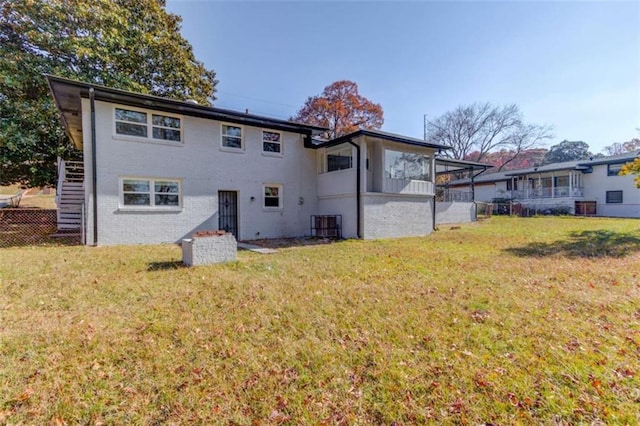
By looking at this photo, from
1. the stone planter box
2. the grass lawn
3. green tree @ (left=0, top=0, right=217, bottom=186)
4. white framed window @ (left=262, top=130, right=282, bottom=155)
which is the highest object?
green tree @ (left=0, top=0, right=217, bottom=186)

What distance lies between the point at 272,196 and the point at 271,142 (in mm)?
2448

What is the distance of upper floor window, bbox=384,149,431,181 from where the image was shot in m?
13.0

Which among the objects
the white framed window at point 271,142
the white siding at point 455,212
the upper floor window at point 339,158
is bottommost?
the white siding at point 455,212

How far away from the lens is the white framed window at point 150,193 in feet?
33.0

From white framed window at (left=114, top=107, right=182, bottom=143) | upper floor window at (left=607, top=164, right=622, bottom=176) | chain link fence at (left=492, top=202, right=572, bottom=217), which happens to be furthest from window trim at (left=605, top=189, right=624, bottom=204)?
white framed window at (left=114, top=107, right=182, bottom=143)

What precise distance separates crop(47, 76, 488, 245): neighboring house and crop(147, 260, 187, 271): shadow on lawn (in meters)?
3.96

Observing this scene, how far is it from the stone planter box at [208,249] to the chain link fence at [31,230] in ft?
18.6

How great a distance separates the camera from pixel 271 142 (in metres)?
12.9

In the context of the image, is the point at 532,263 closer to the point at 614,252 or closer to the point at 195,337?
the point at 614,252

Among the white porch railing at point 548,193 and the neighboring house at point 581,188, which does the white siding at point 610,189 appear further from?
Answer: the white porch railing at point 548,193

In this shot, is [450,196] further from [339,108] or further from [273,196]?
[273,196]

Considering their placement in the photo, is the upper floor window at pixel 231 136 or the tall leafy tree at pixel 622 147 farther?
the tall leafy tree at pixel 622 147

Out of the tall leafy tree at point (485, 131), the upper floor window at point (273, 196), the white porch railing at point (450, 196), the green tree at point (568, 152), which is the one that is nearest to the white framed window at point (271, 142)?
the upper floor window at point (273, 196)

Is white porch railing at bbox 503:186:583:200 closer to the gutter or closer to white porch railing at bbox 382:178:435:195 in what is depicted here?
white porch railing at bbox 382:178:435:195
